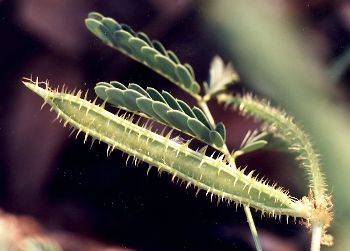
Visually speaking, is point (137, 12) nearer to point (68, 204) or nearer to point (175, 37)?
point (175, 37)

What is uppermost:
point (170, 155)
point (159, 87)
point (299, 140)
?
point (159, 87)

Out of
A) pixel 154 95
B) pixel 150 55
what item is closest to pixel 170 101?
pixel 154 95

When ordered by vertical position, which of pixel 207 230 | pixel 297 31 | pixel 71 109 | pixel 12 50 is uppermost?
pixel 297 31

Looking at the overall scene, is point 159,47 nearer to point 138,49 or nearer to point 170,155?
point 138,49

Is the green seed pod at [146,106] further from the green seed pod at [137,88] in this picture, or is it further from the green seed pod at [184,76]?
the green seed pod at [184,76]

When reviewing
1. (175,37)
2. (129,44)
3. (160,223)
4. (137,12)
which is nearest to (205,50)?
(175,37)

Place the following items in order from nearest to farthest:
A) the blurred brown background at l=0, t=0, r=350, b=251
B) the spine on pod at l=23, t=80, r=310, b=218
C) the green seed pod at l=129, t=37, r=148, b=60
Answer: the spine on pod at l=23, t=80, r=310, b=218
the green seed pod at l=129, t=37, r=148, b=60
the blurred brown background at l=0, t=0, r=350, b=251

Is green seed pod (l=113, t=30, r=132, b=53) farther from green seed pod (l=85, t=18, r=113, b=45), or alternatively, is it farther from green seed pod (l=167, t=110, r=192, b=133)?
green seed pod (l=167, t=110, r=192, b=133)

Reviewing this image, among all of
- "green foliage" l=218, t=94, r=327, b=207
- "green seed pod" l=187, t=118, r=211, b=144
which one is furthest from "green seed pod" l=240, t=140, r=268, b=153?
"green seed pod" l=187, t=118, r=211, b=144
